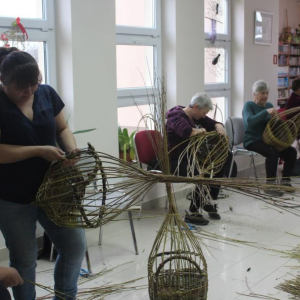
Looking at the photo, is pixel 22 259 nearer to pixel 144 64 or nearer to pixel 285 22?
pixel 144 64

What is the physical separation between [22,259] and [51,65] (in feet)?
6.67

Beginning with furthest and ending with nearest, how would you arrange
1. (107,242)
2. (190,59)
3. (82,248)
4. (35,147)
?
(190,59)
(107,242)
(82,248)
(35,147)

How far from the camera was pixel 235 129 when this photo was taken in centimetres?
527

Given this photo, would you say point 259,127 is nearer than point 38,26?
No

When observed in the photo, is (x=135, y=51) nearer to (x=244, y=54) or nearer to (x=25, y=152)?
(x=244, y=54)

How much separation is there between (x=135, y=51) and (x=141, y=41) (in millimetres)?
106

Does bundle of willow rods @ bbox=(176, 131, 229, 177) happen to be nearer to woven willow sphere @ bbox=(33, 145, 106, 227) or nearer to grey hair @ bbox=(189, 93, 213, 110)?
woven willow sphere @ bbox=(33, 145, 106, 227)

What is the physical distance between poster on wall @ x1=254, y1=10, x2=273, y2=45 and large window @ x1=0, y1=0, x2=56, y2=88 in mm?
3050

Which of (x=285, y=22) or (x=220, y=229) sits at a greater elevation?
(x=285, y=22)

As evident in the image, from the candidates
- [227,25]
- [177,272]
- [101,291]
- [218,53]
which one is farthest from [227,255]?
[227,25]

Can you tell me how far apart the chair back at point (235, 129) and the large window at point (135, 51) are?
3.18ft

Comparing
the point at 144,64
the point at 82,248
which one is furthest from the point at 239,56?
the point at 82,248

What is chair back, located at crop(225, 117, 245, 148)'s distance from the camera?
17.0ft

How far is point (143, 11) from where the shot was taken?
4609mm
